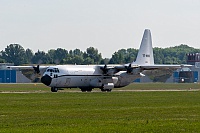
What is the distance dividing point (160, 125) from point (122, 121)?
2748 mm

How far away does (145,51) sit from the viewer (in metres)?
90.8

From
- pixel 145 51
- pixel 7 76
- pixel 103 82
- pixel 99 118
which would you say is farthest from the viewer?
pixel 7 76

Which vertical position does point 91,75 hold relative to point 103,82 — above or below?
above

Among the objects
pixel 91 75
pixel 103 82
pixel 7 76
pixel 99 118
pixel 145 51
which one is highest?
pixel 145 51

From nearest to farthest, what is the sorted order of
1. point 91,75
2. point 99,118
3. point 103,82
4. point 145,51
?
1. point 99,118
2. point 91,75
3. point 103,82
4. point 145,51

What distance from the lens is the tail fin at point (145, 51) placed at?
90000mm

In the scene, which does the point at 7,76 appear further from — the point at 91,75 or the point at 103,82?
the point at 91,75

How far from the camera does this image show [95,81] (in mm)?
79750

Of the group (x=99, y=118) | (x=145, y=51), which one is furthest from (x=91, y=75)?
(x=99, y=118)

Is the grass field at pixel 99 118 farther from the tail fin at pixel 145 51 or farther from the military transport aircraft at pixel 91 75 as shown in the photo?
the tail fin at pixel 145 51

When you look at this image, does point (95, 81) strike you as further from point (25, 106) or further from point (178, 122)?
point (178, 122)

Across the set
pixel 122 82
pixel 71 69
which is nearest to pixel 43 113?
pixel 71 69

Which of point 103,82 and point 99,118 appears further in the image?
point 103,82

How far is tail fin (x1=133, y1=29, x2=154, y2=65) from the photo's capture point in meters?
90.0
